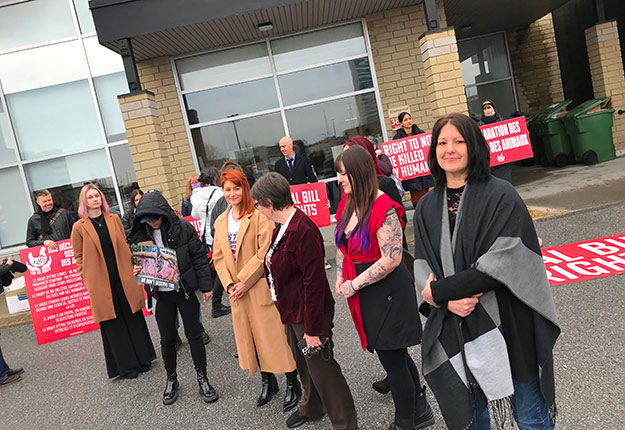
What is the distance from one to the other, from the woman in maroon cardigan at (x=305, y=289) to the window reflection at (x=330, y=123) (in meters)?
7.65

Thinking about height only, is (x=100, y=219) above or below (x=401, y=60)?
below

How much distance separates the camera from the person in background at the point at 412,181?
7.55 m

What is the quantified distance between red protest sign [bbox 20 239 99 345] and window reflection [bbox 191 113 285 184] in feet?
15.1

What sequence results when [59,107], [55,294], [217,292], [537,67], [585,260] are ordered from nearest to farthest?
[585,260], [217,292], [55,294], [59,107], [537,67]

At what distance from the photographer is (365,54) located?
10242 mm

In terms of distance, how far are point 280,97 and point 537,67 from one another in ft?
29.8

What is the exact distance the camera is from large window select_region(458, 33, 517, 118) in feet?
48.4

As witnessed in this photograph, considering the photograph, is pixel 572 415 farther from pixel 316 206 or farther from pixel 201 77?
pixel 201 77

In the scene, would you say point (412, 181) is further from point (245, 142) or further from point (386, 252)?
point (386, 252)

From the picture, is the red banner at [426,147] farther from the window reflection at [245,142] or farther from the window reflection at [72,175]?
the window reflection at [72,175]

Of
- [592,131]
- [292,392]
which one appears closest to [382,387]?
[292,392]

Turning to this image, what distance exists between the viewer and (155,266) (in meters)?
3.75

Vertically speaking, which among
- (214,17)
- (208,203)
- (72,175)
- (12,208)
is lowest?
(208,203)

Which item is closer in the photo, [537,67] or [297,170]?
[297,170]
